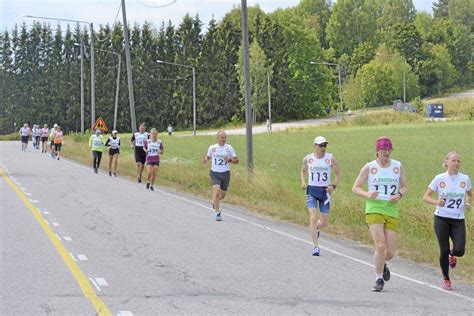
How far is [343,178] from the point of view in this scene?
29.8m

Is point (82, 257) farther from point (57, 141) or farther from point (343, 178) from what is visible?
point (57, 141)

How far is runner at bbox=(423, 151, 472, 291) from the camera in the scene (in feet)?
33.8

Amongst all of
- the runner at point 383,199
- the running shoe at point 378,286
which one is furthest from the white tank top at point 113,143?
the running shoe at point 378,286

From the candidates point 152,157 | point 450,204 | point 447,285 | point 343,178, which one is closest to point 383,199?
point 450,204

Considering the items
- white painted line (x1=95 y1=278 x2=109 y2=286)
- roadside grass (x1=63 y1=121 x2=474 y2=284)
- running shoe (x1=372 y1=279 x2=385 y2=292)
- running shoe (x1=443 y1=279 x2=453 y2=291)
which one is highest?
white painted line (x1=95 y1=278 x2=109 y2=286)

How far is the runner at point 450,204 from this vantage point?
10305 mm

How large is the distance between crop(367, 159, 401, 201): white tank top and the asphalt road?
112 cm

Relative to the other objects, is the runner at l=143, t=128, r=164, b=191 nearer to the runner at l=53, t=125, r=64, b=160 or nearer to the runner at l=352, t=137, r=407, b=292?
the runner at l=352, t=137, r=407, b=292

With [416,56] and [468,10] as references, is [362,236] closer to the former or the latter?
[416,56]

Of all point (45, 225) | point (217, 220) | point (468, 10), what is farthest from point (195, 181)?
point (468, 10)

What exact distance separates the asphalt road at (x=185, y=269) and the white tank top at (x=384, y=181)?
3.66 feet

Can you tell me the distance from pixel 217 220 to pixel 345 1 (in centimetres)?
14862

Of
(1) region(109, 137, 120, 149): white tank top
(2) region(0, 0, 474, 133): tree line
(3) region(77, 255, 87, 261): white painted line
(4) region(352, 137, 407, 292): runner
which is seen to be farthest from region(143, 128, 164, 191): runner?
(2) region(0, 0, 474, 133): tree line

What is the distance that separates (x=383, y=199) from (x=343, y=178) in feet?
64.9
